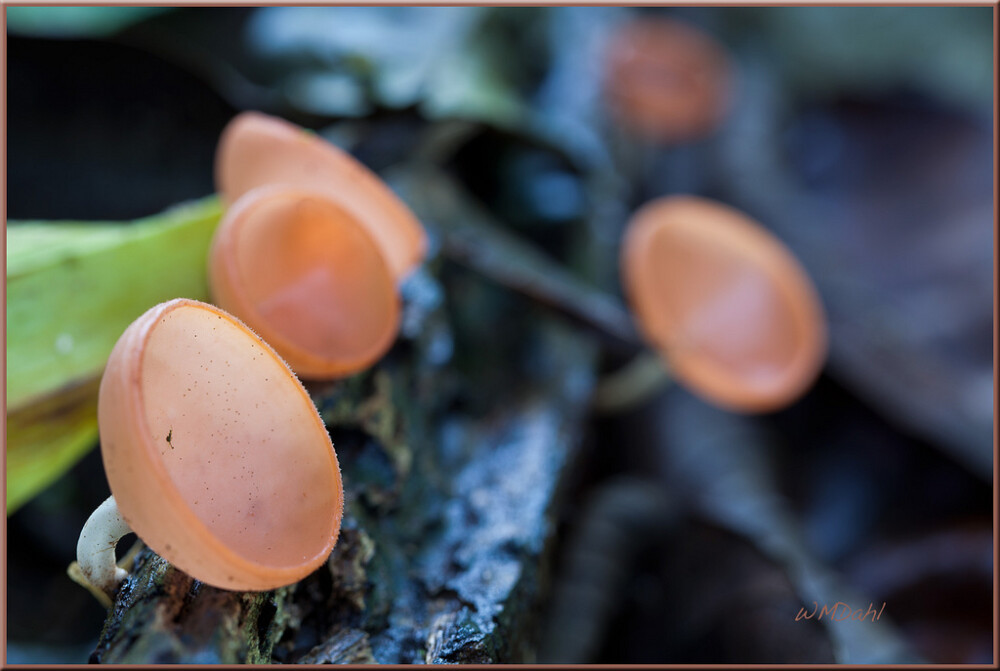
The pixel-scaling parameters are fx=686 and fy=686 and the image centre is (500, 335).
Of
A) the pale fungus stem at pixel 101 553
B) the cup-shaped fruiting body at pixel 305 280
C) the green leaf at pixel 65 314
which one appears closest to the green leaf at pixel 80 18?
the green leaf at pixel 65 314

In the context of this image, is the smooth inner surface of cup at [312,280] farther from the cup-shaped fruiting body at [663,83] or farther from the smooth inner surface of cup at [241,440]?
the cup-shaped fruiting body at [663,83]

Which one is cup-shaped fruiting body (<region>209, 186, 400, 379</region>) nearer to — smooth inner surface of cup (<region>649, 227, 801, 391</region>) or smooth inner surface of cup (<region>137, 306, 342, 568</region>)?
smooth inner surface of cup (<region>137, 306, 342, 568</region>)

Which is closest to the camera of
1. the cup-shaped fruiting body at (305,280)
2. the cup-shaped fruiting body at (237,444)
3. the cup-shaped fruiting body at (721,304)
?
the cup-shaped fruiting body at (237,444)

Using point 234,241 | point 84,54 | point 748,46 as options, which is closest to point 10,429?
point 234,241

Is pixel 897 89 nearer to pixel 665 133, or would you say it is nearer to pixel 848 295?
pixel 665 133

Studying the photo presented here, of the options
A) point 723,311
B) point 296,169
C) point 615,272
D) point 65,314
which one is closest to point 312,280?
point 296,169
